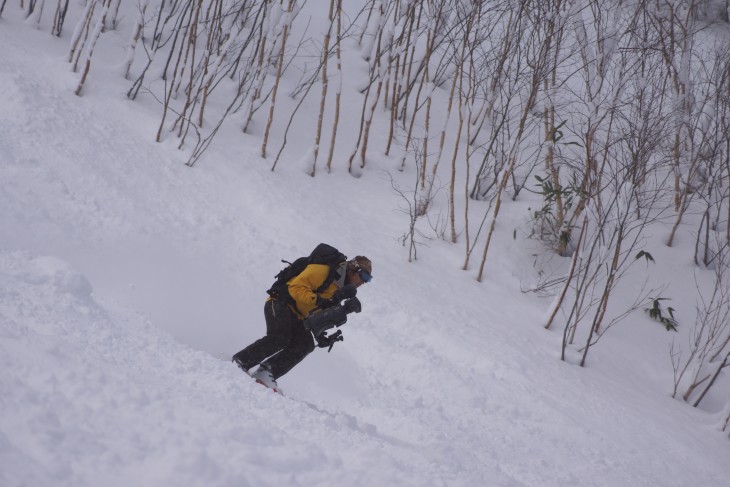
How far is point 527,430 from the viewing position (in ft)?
16.9

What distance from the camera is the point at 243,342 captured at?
5.32 m

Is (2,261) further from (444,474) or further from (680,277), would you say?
(680,277)

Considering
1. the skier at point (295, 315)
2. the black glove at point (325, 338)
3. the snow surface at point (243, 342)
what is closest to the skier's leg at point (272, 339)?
the skier at point (295, 315)

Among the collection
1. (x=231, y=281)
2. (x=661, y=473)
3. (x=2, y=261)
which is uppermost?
(x=2, y=261)

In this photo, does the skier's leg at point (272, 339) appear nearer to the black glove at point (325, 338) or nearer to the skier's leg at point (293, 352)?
the skier's leg at point (293, 352)

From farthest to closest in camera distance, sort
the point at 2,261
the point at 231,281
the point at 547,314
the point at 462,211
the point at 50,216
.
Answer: the point at 462,211 → the point at 547,314 → the point at 231,281 → the point at 50,216 → the point at 2,261

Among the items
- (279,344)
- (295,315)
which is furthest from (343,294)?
(279,344)

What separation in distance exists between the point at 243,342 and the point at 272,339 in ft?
4.40

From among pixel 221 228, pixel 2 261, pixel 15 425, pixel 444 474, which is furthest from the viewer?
pixel 221 228

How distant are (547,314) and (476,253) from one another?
134 centimetres

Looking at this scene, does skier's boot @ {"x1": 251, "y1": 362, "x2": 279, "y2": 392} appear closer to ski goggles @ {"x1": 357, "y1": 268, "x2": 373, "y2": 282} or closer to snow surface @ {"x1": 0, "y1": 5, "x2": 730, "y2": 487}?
snow surface @ {"x1": 0, "y1": 5, "x2": 730, "y2": 487}

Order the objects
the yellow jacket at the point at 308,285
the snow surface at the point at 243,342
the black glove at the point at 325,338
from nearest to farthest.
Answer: the snow surface at the point at 243,342 < the black glove at the point at 325,338 < the yellow jacket at the point at 308,285

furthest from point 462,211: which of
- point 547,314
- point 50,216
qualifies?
point 50,216

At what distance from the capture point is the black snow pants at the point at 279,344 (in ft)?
13.2
